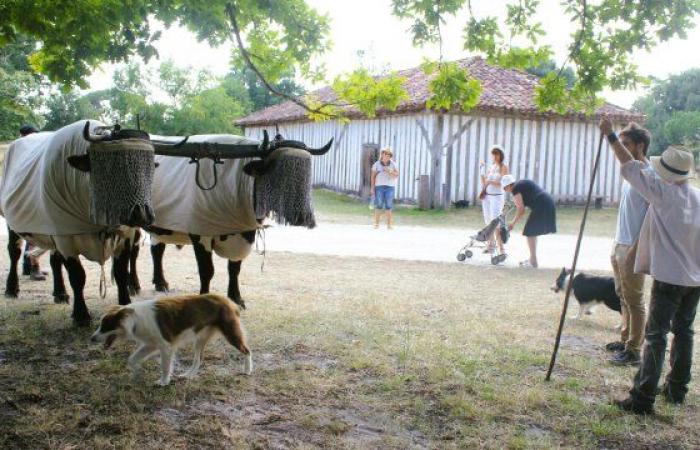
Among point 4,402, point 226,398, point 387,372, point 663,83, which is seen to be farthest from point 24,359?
point 663,83

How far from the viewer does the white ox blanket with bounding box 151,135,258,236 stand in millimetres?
6453

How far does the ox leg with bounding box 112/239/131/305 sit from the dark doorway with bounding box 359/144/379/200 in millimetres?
18147

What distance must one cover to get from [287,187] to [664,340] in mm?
3226

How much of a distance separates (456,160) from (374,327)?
15426 millimetres

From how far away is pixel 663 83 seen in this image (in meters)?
41.3

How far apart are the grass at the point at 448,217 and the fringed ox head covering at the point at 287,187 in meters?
12.3

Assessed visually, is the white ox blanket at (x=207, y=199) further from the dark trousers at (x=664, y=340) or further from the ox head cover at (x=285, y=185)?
the dark trousers at (x=664, y=340)

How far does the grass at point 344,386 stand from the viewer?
13.3 feet

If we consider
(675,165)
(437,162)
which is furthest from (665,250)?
(437,162)

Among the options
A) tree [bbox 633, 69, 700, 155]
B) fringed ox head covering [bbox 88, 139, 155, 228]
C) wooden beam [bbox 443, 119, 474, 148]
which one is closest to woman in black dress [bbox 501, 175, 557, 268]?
fringed ox head covering [bbox 88, 139, 155, 228]

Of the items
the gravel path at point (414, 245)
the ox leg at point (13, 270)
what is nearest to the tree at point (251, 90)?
the gravel path at point (414, 245)

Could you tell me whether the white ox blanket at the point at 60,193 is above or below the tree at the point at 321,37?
below

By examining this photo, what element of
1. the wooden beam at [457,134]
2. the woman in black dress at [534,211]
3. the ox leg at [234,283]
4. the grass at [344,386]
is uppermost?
the wooden beam at [457,134]

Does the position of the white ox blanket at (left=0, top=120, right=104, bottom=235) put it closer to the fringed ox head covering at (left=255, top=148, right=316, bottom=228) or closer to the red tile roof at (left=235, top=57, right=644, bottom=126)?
the fringed ox head covering at (left=255, top=148, right=316, bottom=228)
